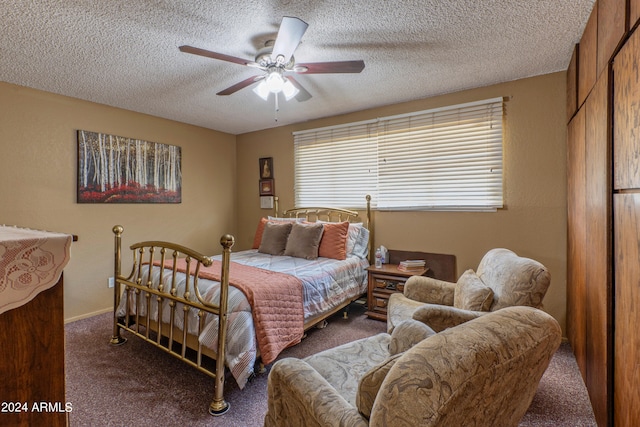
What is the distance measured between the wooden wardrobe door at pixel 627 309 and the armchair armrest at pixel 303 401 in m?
1.16

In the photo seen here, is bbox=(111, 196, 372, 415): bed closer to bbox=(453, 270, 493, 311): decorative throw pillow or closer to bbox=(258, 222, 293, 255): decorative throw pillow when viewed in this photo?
bbox=(258, 222, 293, 255): decorative throw pillow

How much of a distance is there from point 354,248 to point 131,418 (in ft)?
8.12

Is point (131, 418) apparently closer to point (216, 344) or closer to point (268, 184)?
point (216, 344)

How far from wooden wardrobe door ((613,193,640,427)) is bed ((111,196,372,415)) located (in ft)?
5.90

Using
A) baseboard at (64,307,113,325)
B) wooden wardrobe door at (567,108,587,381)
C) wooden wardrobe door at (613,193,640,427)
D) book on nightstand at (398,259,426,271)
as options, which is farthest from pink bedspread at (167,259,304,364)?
wooden wardrobe door at (567,108,587,381)

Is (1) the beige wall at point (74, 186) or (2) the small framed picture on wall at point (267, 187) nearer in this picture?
(1) the beige wall at point (74, 186)

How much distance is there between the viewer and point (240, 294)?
6.83 ft

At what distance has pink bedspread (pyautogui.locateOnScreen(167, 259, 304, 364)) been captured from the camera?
2.08m

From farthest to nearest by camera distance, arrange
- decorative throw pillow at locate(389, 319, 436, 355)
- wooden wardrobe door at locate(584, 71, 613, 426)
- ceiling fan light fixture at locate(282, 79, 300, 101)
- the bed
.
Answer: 1. ceiling fan light fixture at locate(282, 79, 300, 101)
2. the bed
3. wooden wardrobe door at locate(584, 71, 613, 426)
4. decorative throw pillow at locate(389, 319, 436, 355)

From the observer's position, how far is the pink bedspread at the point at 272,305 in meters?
2.08

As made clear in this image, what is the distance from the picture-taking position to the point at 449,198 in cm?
329

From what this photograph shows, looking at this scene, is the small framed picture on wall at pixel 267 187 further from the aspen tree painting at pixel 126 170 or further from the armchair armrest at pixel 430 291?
the armchair armrest at pixel 430 291

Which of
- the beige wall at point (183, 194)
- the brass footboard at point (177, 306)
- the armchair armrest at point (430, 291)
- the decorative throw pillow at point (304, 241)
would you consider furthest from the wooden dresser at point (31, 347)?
the beige wall at point (183, 194)

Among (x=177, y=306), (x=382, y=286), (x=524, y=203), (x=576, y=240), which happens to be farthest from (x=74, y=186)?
(x=576, y=240)
